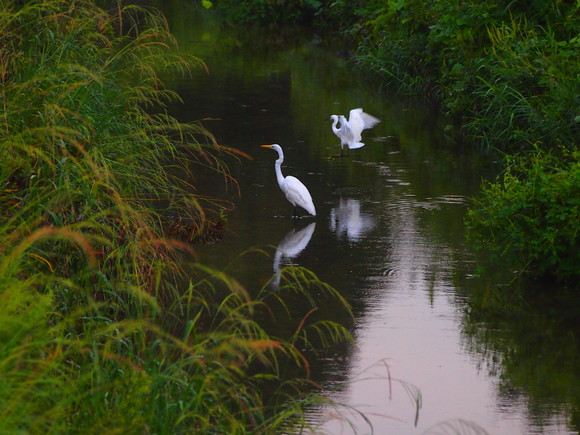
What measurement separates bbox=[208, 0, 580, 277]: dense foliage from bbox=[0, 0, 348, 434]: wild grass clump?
6.42 ft

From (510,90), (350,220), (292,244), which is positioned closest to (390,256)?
(292,244)

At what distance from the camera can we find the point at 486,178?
1150 cm

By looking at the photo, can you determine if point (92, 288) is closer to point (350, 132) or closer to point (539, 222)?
point (539, 222)

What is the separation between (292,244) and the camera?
890 centimetres

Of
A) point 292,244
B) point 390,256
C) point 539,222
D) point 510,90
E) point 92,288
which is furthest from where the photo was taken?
point 510,90

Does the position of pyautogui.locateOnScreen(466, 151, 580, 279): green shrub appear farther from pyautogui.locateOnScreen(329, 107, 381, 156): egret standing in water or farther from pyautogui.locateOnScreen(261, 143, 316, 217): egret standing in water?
pyautogui.locateOnScreen(329, 107, 381, 156): egret standing in water

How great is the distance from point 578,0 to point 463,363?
7.24 m

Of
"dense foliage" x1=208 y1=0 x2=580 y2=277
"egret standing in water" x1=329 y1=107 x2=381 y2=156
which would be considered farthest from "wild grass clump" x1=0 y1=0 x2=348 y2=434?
"egret standing in water" x1=329 y1=107 x2=381 y2=156

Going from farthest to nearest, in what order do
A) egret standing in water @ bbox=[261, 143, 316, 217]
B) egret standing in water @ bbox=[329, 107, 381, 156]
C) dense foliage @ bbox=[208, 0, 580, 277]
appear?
egret standing in water @ bbox=[329, 107, 381, 156]
egret standing in water @ bbox=[261, 143, 316, 217]
dense foliage @ bbox=[208, 0, 580, 277]

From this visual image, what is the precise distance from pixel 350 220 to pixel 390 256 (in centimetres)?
121

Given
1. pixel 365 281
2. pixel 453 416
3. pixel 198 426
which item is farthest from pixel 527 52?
pixel 198 426

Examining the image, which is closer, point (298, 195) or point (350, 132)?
point (298, 195)

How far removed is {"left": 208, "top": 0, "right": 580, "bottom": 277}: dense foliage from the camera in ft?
24.5

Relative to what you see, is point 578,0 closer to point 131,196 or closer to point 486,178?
point 486,178
